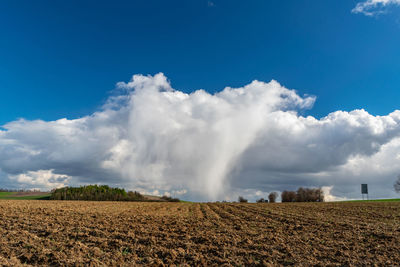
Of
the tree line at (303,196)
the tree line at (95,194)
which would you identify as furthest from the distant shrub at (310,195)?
the tree line at (95,194)

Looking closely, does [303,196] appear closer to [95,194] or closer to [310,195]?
[310,195]

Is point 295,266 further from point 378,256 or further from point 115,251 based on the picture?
point 115,251

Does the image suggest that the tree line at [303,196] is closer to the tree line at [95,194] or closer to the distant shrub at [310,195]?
the distant shrub at [310,195]

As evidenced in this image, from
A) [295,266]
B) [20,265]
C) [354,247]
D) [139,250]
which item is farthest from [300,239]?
[20,265]

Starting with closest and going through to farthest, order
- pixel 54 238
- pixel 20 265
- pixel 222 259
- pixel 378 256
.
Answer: pixel 20 265
pixel 222 259
pixel 378 256
pixel 54 238

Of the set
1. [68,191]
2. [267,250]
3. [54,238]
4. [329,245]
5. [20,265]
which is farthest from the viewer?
[68,191]

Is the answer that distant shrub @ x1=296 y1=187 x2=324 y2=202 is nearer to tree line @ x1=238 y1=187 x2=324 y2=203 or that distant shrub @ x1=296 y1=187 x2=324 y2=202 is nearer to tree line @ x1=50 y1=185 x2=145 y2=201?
tree line @ x1=238 y1=187 x2=324 y2=203

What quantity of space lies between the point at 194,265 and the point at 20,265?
6483 mm

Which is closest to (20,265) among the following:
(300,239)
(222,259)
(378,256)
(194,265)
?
(194,265)

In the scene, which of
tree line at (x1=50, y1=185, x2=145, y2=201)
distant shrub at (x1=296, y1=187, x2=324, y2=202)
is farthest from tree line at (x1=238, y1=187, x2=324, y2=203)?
tree line at (x1=50, y1=185, x2=145, y2=201)

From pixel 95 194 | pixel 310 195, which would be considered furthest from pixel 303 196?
pixel 95 194

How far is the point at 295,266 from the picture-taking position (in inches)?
416

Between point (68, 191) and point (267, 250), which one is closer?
point (267, 250)

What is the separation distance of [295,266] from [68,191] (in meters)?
135
